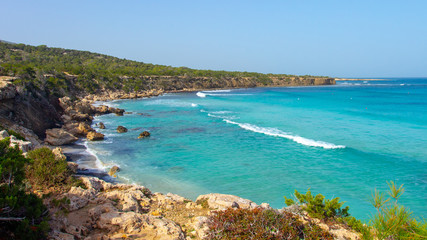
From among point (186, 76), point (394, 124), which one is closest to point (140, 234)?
point (394, 124)

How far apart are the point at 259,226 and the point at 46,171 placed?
7609 mm

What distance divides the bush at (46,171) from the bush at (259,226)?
607cm

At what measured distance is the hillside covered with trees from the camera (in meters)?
40.4

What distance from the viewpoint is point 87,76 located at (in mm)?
61188

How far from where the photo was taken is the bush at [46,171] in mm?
9125

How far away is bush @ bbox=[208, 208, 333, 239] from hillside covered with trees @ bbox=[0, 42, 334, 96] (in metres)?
24.3

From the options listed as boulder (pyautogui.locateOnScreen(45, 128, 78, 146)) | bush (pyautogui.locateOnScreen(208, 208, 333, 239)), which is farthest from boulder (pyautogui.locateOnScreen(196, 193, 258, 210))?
boulder (pyautogui.locateOnScreen(45, 128, 78, 146))

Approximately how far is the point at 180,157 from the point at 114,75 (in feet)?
191

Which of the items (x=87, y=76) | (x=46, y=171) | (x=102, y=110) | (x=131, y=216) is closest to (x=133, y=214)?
(x=131, y=216)

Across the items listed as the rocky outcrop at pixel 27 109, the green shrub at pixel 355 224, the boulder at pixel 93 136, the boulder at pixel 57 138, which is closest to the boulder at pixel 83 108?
the rocky outcrop at pixel 27 109

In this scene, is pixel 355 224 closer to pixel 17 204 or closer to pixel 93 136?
pixel 17 204

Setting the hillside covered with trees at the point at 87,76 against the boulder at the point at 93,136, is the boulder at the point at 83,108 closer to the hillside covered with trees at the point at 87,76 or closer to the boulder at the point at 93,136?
the hillside covered with trees at the point at 87,76

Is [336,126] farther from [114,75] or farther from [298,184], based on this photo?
[114,75]

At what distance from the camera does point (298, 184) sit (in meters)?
14.8
